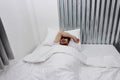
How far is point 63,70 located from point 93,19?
117cm

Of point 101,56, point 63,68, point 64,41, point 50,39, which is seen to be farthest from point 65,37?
point 63,68

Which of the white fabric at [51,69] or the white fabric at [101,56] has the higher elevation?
the white fabric at [51,69]

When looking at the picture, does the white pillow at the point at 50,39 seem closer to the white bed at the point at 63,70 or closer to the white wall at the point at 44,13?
the white wall at the point at 44,13

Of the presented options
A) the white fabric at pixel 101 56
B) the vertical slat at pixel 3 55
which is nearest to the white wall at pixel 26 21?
the vertical slat at pixel 3 55

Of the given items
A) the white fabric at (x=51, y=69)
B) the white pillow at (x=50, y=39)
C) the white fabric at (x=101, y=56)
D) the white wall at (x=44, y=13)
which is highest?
the white wall at (x=44, y=13)

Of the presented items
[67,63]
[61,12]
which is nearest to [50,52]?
[67,63]

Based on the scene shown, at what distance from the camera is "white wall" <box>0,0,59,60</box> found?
5.05ft

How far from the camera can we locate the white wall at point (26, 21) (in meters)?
1.54

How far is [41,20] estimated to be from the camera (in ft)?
7.23

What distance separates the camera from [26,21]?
202cm

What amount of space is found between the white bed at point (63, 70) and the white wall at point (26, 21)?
1.44 feet

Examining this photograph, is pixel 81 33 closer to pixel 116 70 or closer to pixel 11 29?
pixel 116 70

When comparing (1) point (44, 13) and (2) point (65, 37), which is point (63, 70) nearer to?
(2) point (65, 37)

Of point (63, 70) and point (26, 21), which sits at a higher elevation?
point (26, 21)
